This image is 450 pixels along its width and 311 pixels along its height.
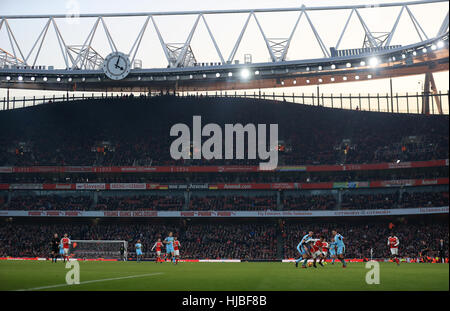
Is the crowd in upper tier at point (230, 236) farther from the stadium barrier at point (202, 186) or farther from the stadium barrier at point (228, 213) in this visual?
the stadium barrier at point (202, 186)

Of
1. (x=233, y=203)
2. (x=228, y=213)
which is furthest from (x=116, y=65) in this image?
(x=228, y=213)

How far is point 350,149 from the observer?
5806 centimetres

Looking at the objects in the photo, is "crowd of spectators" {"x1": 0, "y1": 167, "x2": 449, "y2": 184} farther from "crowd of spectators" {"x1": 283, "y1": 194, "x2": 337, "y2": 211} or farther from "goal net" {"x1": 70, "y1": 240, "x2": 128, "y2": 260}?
"goal net" {"x1": 70, "y1": 240, "x2": 128, "y2": 260}

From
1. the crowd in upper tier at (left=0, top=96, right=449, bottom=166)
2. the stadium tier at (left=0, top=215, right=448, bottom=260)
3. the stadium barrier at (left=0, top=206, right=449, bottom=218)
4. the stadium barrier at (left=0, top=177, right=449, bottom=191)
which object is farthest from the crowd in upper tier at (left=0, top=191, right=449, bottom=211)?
the crowd in upper tier at (left=0, top=96, right=449, bottom=166)

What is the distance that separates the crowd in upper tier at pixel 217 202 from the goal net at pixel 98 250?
10997mm

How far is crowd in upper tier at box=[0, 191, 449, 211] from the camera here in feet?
170

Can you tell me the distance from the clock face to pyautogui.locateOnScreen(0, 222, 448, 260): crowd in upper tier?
56.8 feet

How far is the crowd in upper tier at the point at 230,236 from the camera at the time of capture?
46438 mm

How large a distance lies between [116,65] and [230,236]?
2234 centimetres

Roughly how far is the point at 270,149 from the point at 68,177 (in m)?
25.5

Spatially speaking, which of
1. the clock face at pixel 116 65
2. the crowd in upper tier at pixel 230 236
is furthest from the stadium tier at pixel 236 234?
the clock face at pixel 116 65

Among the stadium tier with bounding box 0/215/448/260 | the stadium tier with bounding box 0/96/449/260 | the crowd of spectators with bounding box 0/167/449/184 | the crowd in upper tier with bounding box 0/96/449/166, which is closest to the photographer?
the stadium tier with bounding box 0/215/448/260
